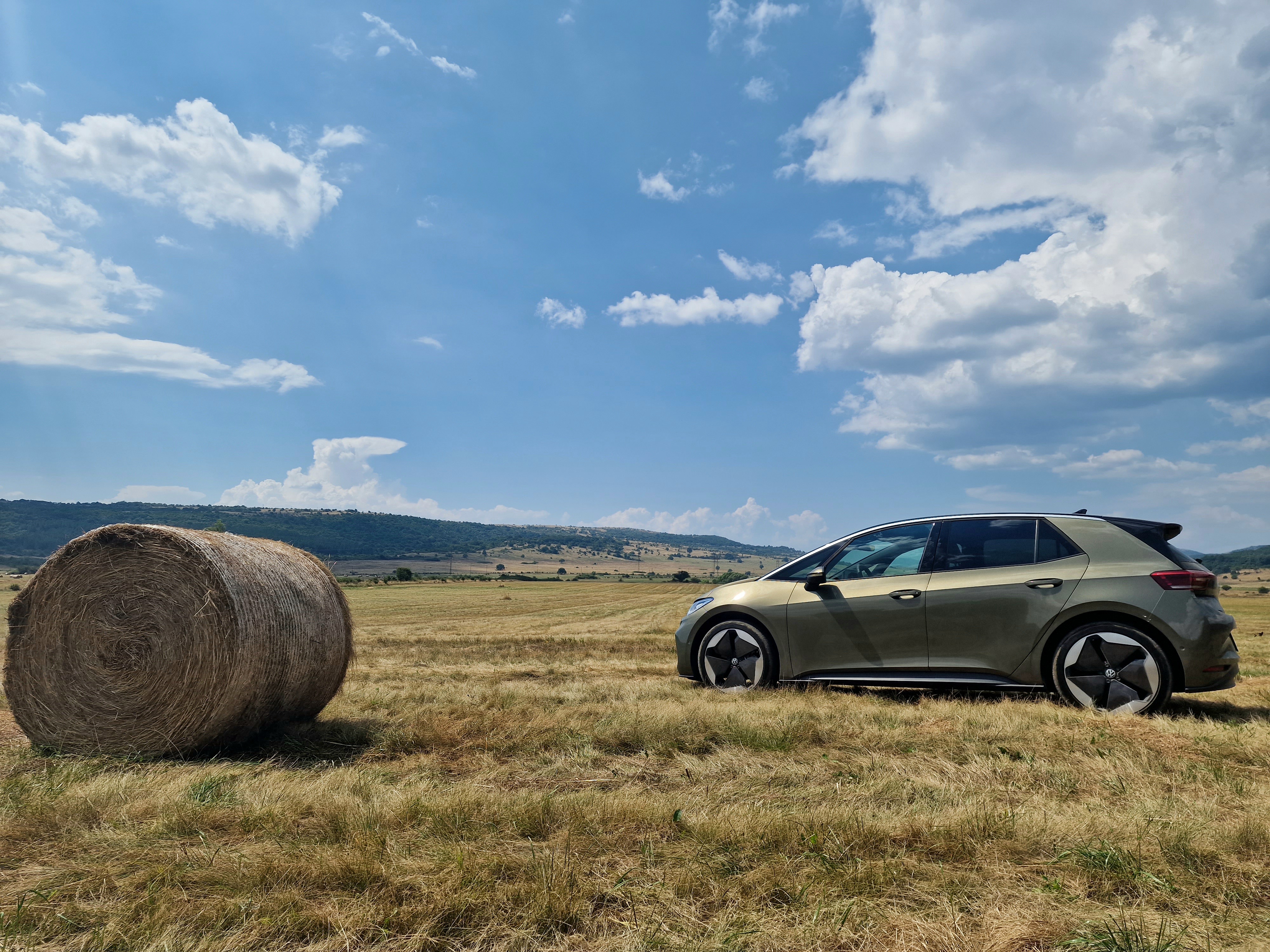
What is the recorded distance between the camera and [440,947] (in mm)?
2533

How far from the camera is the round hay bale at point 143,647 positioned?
5793 millimetres

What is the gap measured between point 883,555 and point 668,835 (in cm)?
497

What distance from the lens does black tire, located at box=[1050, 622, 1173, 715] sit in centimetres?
630

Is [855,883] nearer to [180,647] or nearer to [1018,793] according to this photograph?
[1018,793]

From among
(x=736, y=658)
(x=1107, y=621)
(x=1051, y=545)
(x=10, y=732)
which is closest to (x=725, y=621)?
(x=736, y=658)

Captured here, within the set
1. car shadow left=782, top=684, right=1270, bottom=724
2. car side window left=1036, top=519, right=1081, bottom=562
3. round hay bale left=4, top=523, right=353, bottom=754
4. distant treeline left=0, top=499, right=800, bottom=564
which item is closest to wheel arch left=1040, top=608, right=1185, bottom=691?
car shadow left=782, top=684, right=1270, bottom=724

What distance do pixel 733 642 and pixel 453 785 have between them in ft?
13.6

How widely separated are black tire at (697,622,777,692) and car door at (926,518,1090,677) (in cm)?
161

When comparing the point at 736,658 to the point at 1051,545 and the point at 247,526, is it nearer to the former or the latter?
the point at 1051,545

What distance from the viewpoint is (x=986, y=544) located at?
732cm

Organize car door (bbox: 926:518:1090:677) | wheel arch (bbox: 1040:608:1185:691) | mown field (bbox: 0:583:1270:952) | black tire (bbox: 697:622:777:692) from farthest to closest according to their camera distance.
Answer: black tire (bbox: 697:622:777:692) < car door (bbox: 926:518:1090:677) < wheel arch (bbox: 1040:608:1185:691) < mown field (bbox: 0:583:1270:952)

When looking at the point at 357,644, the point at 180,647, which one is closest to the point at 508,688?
the point at 180,647

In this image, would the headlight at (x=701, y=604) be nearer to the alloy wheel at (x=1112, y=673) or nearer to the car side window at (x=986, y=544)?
the car side window at (x=986, y=544)

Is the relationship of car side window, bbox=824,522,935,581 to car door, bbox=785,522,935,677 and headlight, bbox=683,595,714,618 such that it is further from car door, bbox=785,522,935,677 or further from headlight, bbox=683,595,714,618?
A: headlight, bbox=683,595,714,618
